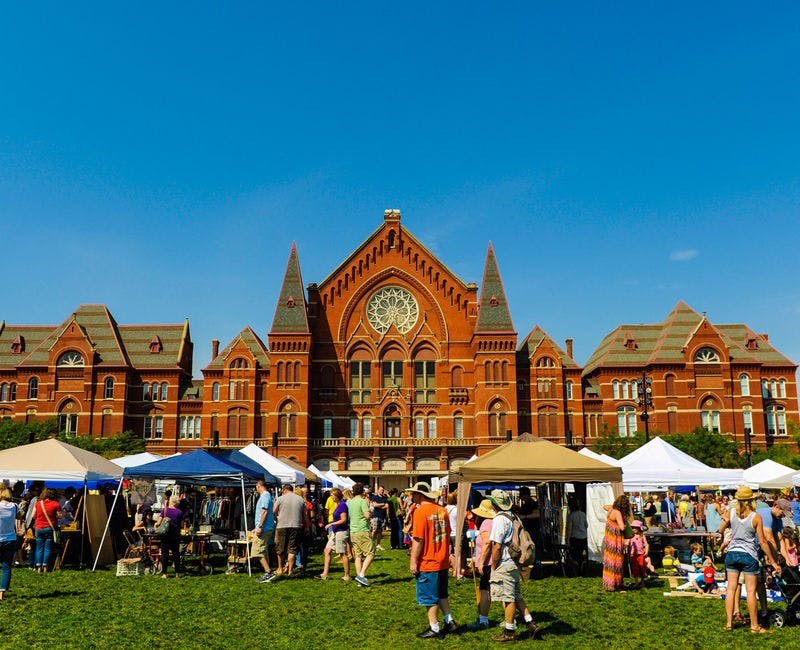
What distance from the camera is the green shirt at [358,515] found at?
16.6m

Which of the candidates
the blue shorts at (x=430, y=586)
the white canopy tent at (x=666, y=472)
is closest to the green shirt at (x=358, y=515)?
the blue shorts at (x=430, y=586)

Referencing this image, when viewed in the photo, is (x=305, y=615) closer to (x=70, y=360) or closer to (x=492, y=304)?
(x=492, y=304)

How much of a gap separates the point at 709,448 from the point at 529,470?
41.7 meters

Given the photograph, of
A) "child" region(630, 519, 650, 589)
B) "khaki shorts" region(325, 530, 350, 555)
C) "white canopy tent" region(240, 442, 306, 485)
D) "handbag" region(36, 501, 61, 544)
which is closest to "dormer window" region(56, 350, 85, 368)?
"white canopy tent" region(240, 442, 306, 485)

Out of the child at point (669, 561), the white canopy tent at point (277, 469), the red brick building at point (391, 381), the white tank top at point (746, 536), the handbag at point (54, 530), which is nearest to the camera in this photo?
the white tank top at point (746, 536)

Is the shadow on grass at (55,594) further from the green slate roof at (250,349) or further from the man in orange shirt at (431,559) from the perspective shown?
the green slate roof at (250,349)

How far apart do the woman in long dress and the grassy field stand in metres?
0.52

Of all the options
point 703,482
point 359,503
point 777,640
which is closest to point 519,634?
point 777,640

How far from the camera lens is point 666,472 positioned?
78.9ft

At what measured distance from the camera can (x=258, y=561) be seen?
66.1 ft

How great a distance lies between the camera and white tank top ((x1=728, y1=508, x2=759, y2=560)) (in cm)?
1123

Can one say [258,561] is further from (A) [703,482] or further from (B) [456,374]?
(B) [456,374]

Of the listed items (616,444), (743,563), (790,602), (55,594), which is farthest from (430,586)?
(616,444)

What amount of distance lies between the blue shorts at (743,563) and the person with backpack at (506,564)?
121 inches
